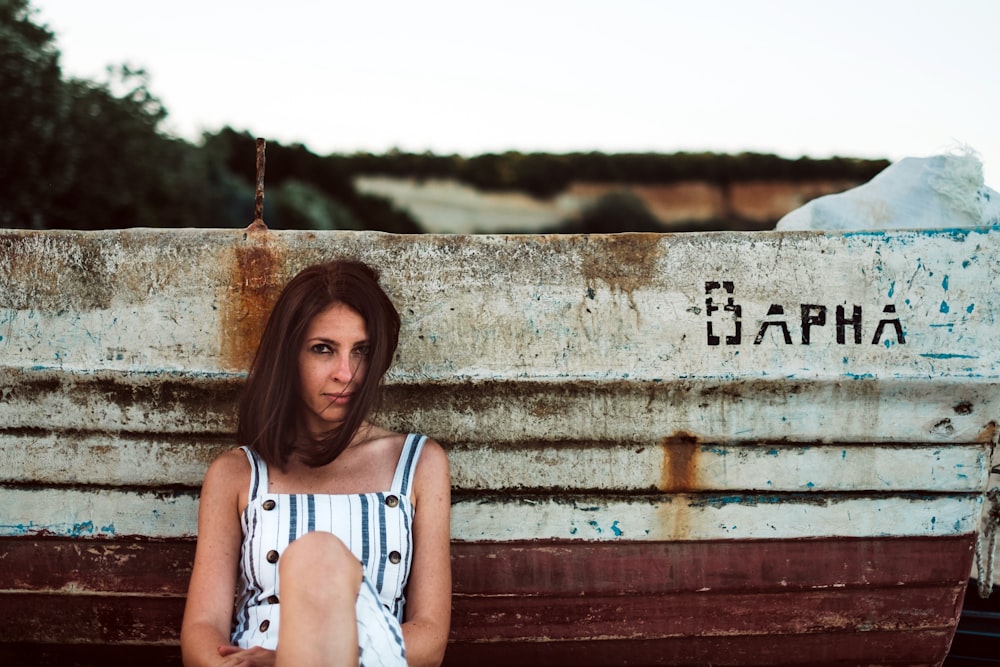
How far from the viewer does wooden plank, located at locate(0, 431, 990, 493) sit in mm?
2346

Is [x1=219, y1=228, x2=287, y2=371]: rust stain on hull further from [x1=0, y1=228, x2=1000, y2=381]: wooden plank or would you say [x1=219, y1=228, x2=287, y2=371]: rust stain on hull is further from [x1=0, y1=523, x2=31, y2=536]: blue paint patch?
[x1=0, y1=523, x2=31, y2=536]: blue paint patch

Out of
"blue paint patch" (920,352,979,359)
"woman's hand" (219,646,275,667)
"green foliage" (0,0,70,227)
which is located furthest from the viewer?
"green foliage" (0,0,70,227)

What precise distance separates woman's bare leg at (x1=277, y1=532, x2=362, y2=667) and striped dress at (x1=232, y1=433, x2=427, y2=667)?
260 mm

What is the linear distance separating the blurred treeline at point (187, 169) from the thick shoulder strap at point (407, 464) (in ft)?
25.7

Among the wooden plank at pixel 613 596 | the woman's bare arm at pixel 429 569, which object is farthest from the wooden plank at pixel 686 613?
the woman's bare arm at pixel 429 569

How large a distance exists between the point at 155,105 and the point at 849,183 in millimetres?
13089

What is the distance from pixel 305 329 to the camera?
201cm

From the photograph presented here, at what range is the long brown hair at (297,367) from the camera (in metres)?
2.02

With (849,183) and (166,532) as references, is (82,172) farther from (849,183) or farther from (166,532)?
(849,183)

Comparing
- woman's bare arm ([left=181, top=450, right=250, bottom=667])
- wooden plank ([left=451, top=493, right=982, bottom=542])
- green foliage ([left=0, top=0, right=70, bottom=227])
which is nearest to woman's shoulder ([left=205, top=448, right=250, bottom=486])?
woman's bare arm ([left=181, top=450, right=250, bottom=667])

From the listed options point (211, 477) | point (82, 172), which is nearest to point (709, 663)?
point (211, 477)

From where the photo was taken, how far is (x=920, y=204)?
2.77 meters

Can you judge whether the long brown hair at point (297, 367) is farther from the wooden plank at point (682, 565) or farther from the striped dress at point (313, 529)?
the wooden plank at point (682, 565)

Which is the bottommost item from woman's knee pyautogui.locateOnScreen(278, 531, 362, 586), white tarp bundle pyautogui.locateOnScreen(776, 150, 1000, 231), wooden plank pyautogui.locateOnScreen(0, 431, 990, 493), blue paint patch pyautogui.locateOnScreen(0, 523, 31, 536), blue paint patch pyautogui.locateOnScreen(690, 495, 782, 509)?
blue paint patch pyautogui.locateOnScreen(0, 523, 31, 536)
